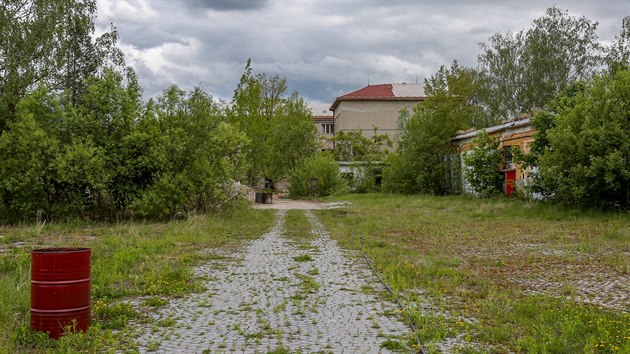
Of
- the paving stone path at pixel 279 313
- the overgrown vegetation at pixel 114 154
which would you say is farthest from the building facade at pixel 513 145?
the paving stone path at pixel 279 313

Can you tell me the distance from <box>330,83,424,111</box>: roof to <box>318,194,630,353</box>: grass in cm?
4497

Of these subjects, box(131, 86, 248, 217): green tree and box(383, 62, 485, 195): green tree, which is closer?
box(131, 86, 248, 217): green tree

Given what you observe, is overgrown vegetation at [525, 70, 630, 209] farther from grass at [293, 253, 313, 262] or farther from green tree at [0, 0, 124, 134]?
green tree at [0, 0, 124, 134]

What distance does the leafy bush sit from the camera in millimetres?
43156

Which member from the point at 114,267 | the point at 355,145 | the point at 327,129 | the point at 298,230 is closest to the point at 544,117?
the point at 298,230

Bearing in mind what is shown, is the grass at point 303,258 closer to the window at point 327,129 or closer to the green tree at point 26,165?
the green tree at point 26,165

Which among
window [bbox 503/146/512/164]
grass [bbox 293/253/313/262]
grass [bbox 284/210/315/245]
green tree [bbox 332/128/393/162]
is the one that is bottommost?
grass [bbox 293/253/313/262]

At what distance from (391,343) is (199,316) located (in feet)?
8.18

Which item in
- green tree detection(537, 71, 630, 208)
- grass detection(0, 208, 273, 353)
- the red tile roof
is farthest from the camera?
the red tile roof

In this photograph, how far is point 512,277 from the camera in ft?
31.3

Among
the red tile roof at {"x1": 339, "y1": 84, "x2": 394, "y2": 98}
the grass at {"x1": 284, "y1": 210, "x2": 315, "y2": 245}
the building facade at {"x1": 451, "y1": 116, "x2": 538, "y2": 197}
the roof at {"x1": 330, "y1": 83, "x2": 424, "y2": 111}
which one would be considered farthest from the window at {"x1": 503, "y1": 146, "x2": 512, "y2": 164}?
the red tile roof at {"x1": 339, "y1": 84, "x2": 394, "y2": 98}

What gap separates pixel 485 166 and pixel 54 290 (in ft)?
88.2

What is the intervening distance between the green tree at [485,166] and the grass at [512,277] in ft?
32.6

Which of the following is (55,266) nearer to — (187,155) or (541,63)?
(187,155)
